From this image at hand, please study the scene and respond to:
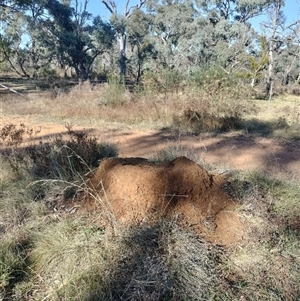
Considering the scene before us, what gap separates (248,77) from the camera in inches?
858

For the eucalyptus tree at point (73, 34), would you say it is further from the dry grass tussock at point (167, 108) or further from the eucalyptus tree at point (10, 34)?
the dry grass tussock at point (167, 108)

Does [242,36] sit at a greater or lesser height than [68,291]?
greater

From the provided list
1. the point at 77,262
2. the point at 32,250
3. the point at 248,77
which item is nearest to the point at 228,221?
the point at 77,262

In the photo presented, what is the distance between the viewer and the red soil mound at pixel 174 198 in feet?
→ 8.18

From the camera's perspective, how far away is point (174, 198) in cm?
264

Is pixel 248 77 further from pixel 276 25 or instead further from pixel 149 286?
pixel 149 286

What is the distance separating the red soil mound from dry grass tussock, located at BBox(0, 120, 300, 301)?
0.12 metres

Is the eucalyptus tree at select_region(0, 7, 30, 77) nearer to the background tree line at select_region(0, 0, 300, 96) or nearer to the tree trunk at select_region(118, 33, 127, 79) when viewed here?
the background tree line at select_region(0, 0, 300, 96)

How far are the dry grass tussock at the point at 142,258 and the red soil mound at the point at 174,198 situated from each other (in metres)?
0.12

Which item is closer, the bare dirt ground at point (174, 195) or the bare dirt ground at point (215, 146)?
the bare dirt ground at point (174, 195)

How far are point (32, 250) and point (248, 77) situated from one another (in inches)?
862

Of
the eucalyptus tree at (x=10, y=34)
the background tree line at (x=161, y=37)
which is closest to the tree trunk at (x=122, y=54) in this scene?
the background tree line at (x=161, y=37)

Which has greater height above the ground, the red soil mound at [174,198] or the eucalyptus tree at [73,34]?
the eucalyptus tree at [73,34]

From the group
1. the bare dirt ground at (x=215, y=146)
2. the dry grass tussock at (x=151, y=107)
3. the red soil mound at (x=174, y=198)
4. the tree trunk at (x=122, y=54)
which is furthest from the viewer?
the tree trunk at (x=122, y=54)
